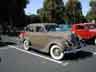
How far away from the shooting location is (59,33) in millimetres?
9555

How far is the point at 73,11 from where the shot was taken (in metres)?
55.3

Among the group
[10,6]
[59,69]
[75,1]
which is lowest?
[59,69]

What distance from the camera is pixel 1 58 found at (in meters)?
9.74

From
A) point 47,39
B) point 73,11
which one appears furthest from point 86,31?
point 73,11

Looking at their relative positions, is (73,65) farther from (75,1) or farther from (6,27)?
(75,1)

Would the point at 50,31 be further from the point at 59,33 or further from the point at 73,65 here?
the point at 73,65

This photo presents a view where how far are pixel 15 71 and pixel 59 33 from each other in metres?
3.15

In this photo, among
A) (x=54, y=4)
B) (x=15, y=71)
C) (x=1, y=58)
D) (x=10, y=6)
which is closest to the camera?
(x=15, y=71)

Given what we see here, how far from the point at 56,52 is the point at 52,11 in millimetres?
36676

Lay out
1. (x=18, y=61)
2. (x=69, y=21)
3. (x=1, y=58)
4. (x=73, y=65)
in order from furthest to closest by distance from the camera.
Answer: (x=69, y=21) → (x=1, y=58) → (x=18, y=61) → (x=73, y=65)

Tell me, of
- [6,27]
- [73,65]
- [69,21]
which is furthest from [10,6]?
[69,21]

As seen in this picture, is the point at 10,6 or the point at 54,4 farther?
the point at 54,4

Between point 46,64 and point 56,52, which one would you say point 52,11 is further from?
point 46,64

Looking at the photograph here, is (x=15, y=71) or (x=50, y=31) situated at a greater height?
(x=50, y=31)
